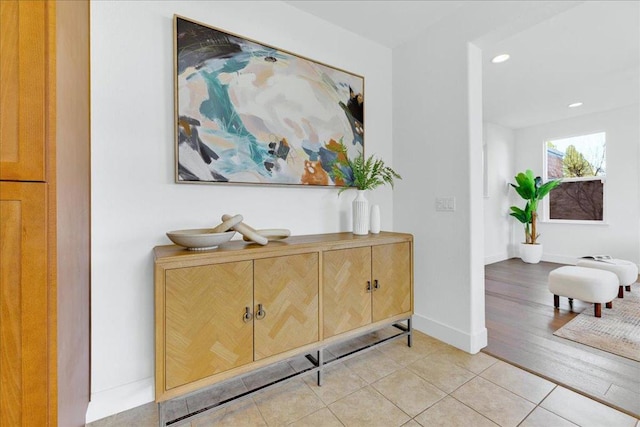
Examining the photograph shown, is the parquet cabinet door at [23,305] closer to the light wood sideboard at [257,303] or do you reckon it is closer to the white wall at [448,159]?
the light wood sideboard at [257,303]

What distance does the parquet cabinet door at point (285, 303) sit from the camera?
1551 millimetres

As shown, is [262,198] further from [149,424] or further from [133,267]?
[149,424]

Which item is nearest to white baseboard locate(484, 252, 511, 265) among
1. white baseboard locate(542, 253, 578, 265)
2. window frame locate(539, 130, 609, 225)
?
white baseboard locate(542, 253, 578, 265)

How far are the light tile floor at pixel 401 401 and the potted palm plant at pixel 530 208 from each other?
4077 millimetres

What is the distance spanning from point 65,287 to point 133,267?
2.02ft

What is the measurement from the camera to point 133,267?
1.58 m

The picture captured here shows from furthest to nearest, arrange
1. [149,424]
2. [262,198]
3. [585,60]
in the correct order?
[585,60] → [262,198] → [149,424]

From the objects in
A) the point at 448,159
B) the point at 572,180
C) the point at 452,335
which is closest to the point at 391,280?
the point at 452,335

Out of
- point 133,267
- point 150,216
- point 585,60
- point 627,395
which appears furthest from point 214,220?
point 585,60

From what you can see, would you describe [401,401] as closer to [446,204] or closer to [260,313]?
[260,313]

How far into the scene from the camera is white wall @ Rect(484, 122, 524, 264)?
5.18 meters

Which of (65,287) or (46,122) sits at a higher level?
(46,122)

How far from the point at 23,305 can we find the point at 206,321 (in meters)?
0.70

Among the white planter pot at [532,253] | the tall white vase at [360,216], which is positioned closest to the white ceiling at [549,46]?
the tall white vase at [360,216]
